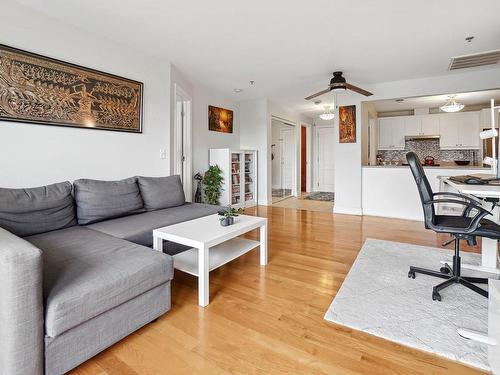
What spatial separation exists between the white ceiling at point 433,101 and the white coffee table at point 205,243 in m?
4.20

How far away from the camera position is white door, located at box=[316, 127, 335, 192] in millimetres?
8281

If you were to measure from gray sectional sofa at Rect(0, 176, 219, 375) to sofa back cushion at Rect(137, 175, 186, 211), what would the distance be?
0.32 meters

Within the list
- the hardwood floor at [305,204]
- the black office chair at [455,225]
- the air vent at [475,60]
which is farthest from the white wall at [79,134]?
the air vent at [475,60]

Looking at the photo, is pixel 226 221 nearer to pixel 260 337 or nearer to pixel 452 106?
pixel 260 337

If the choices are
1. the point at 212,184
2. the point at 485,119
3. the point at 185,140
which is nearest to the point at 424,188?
the point at 212,184

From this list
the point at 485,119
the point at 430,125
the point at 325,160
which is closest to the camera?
the point at 485,119

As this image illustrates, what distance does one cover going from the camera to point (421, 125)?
6.44 meters

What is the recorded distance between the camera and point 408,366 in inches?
52.7

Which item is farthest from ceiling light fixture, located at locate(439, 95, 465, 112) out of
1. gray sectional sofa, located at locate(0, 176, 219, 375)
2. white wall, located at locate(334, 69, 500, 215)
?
gray sectional sofa, located at locate(0, 176, 219, 375)

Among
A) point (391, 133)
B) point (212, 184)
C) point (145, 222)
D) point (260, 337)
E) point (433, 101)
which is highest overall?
point (433, 101)

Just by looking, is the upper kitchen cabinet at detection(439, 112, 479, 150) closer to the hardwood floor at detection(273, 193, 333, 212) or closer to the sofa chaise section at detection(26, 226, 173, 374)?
the hardwood floor at detection(273, 193, 333, 212)

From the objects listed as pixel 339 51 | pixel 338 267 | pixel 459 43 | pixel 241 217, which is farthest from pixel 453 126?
pixel 241 217

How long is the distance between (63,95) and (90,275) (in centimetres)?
206

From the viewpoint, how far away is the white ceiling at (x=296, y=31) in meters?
2.41
